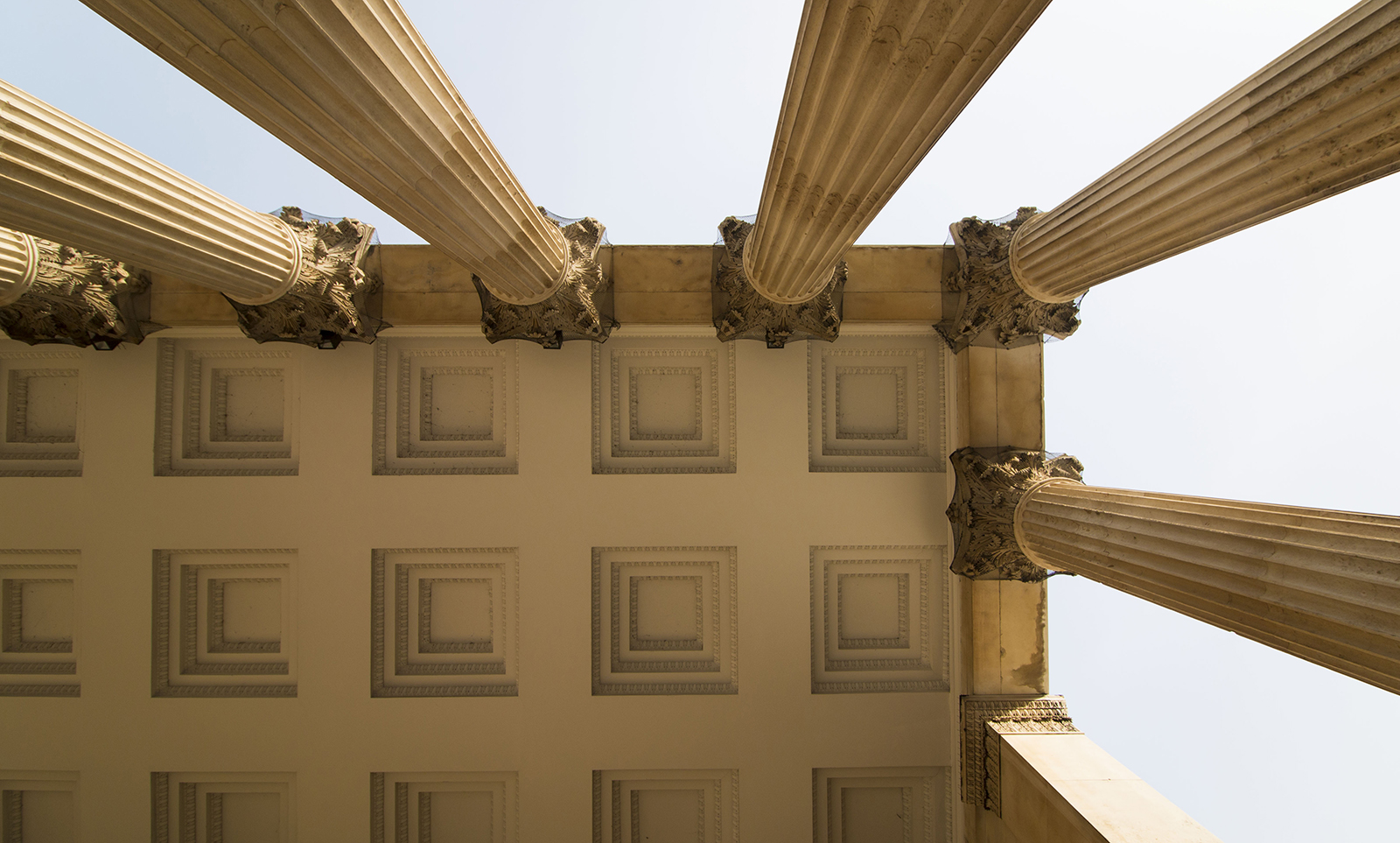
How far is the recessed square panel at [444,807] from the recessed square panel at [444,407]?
180 inches

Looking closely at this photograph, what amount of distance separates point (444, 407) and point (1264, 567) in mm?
9391

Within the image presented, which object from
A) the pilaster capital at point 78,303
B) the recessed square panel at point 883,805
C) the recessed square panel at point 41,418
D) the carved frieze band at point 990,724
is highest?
the pilaster capital at point 78,303

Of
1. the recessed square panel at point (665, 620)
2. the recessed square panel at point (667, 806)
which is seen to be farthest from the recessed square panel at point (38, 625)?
the recessed square panel at point (667, 806)

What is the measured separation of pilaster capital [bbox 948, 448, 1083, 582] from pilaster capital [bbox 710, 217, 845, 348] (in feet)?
9.06

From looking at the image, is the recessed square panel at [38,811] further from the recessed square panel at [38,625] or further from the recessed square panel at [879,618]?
the recessed square panel at [879,618]

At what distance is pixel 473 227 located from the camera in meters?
5.73

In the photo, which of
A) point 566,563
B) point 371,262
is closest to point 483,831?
point 566,563

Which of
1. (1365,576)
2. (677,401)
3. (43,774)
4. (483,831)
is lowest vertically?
(483,831)

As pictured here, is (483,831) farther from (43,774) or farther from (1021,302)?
(1021,302)

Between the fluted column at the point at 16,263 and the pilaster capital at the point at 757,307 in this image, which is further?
the pilaster capital at the point at 757,307

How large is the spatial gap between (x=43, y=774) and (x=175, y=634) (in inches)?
107

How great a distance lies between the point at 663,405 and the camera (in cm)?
942

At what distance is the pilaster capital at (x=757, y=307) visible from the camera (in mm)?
8109

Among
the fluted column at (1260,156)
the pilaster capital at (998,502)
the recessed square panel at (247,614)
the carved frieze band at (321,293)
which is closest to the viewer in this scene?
the fluted column at (1260,156)
